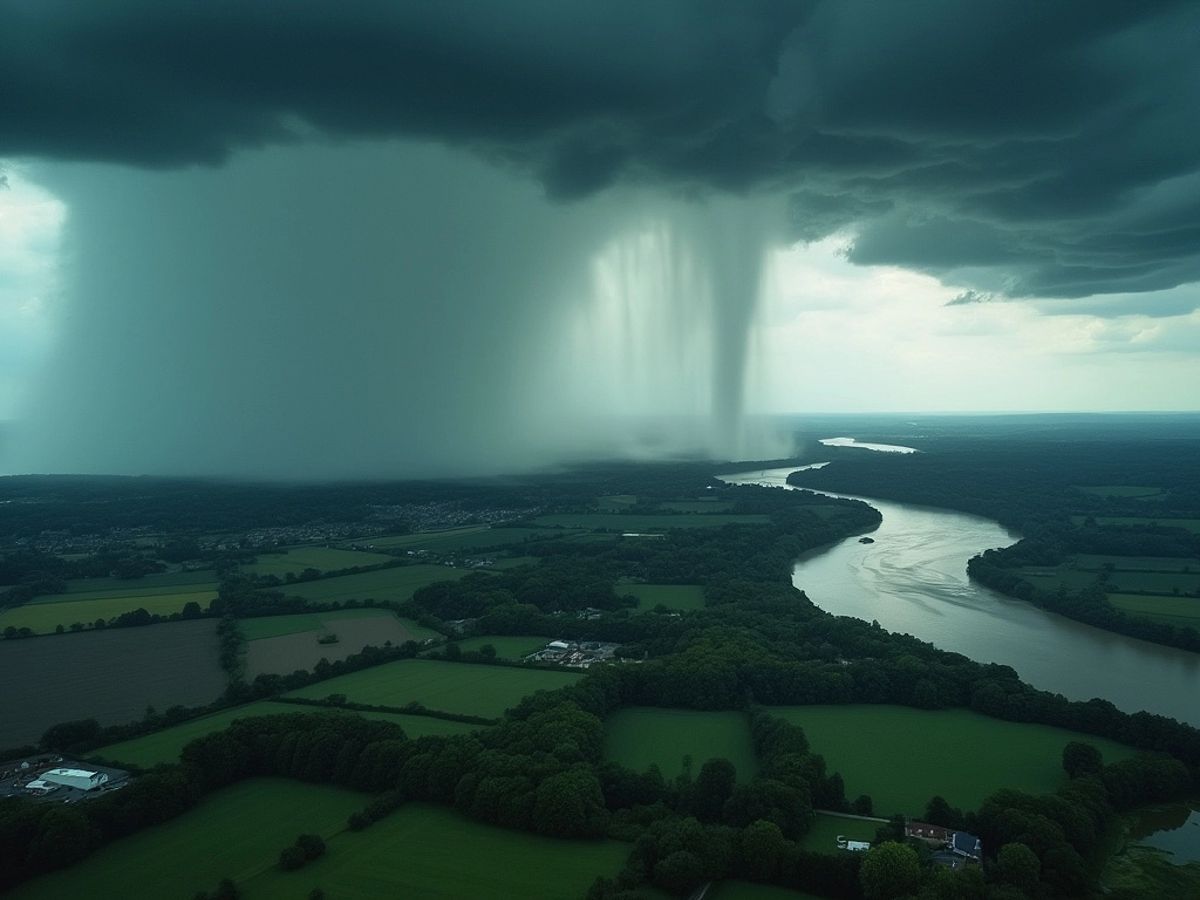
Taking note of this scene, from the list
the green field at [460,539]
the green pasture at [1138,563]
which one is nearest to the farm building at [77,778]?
the green field at [460,539]

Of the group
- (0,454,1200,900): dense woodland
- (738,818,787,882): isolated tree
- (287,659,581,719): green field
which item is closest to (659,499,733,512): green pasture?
(0,454,1200,900): dense woodland

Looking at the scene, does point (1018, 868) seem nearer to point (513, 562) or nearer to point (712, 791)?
point (712, 791)

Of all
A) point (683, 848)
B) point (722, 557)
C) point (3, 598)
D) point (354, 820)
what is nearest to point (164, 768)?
point (354, 820)

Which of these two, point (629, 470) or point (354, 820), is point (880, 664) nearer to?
point (354, 820)

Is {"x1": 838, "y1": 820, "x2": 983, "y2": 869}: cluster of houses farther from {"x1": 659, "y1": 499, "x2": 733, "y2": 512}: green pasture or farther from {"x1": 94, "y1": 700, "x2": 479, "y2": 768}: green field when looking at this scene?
{"x1": 659, "y1": 499, "x2": 733, "y2": 512}: green pasture

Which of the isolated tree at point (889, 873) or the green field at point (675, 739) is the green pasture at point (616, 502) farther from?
the isolated tree at point (889, 873)

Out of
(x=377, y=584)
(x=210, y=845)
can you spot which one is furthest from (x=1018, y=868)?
(x=377, y=584)
